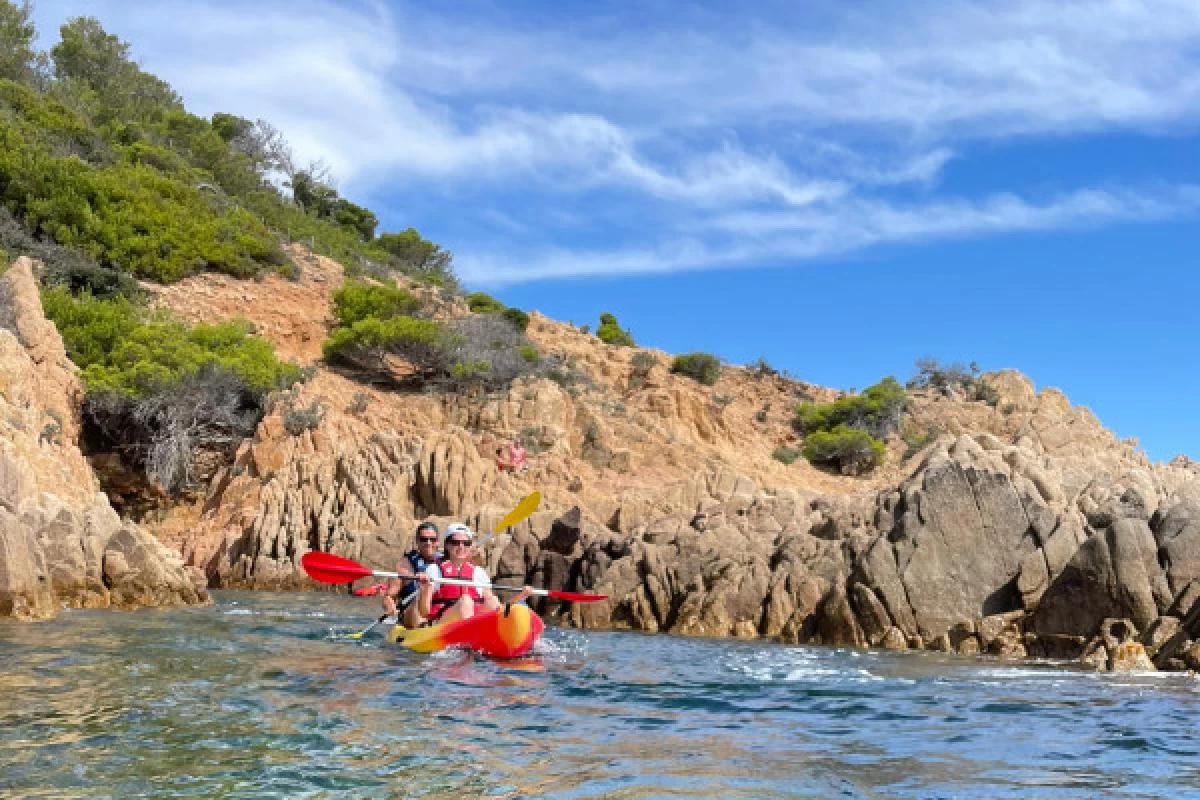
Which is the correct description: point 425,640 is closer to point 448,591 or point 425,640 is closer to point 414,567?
point 448,591

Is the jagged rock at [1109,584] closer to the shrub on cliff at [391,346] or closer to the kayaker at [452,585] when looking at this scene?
the kayaker at [452,585]

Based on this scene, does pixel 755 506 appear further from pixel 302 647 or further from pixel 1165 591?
pixel 302 647

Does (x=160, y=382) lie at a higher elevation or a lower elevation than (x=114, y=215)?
lower

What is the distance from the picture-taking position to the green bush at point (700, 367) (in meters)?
50.8

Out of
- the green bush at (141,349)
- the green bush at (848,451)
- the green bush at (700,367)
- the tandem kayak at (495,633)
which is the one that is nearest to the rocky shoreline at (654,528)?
the green bush at (141,349)

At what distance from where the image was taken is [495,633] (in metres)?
11.6

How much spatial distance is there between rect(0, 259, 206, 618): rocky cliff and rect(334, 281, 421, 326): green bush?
16967 millimetres

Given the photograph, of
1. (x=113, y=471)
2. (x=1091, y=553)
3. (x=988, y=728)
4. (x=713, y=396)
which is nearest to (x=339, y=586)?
(x=113, y=471)

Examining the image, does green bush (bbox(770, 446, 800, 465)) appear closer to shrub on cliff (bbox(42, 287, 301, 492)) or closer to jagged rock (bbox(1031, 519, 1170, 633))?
shrub on cliff (bbox(42, 287, 301, 492))

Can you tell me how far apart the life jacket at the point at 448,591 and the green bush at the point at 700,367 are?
3790 centimetres

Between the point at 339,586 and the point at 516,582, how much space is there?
6.56 metres

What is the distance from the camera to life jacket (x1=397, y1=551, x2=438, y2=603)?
45.2 feet

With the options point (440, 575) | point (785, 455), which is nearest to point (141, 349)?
point (440, 575)

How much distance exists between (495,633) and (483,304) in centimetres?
3807
